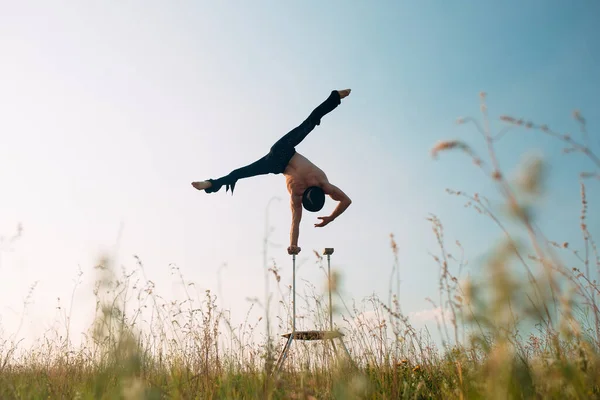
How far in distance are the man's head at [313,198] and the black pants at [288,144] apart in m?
0.51

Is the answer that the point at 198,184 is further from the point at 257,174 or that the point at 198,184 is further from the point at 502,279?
the point at 502,279

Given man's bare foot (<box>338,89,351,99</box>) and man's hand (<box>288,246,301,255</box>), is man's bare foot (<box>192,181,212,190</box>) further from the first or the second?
man's bare foot (<box>338,89,351,99</box>)

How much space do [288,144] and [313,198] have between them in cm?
82

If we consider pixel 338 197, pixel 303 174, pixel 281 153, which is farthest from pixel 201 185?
pixel 338 197

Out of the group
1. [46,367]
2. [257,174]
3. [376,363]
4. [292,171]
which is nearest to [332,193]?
[292,171]

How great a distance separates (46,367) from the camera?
17.2 feet

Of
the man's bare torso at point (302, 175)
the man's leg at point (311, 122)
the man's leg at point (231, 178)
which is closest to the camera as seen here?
the man's leg at point (311, 122)

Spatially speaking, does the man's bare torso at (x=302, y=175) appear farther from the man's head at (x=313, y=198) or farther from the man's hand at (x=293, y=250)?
the man's hand at (x=293, y=250)

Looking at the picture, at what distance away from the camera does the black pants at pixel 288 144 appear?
231 inches

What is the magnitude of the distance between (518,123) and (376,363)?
2.88m

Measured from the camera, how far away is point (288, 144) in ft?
19.7

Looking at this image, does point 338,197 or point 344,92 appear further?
point 338,197

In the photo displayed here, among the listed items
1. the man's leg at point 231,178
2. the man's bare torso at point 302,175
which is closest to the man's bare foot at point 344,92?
the man's bare torso at point 302,175

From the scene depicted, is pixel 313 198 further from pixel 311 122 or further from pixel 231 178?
pixel 231 178
